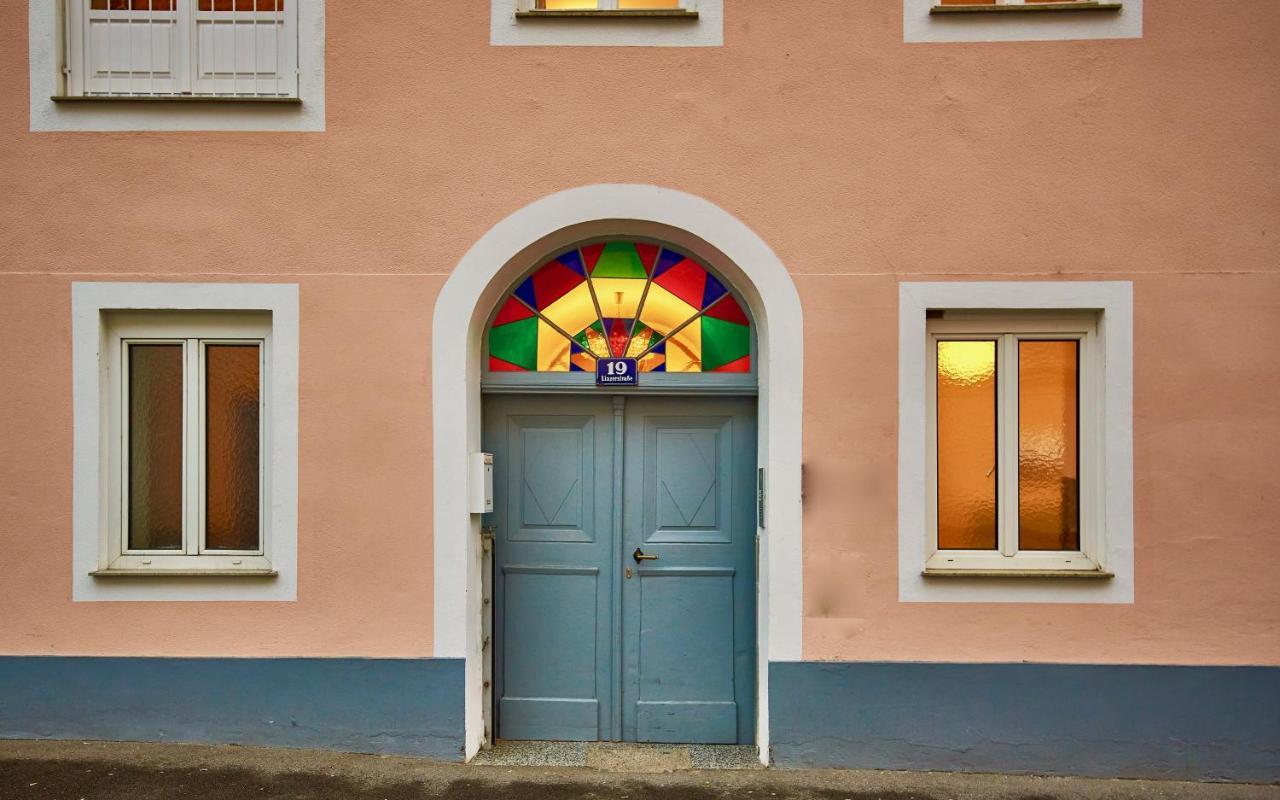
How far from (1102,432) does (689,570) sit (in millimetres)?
2457

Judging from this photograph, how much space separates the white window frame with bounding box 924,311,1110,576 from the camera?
5285mm

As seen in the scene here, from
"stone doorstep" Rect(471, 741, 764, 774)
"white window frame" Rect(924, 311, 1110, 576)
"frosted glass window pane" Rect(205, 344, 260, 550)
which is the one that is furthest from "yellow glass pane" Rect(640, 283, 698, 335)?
"stone doorstep" Rect(471, 741, 764, 774)

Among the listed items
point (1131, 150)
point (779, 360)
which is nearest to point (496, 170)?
point (779, 360)

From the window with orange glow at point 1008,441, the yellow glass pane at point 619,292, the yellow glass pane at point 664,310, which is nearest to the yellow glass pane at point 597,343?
the yellow glass pane at point 619,292

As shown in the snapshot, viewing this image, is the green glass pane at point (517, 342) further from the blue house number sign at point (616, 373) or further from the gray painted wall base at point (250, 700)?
the gray painted wall base at point (250, 700)

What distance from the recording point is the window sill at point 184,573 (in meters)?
5.26

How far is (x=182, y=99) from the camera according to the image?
17.2 ft

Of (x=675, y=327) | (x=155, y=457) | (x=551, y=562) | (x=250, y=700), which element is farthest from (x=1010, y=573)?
(x=155, y=457)

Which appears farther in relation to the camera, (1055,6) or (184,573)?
(184,573)

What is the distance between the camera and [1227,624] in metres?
5.15

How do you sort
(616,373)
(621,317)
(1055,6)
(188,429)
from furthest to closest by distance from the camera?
(621,317)
(616,373)
(188,429)
(1055,6)

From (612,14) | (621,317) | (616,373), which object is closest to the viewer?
(612,14)

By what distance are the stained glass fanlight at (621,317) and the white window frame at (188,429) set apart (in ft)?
4.52

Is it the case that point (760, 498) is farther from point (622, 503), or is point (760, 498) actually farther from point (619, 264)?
point (619, 264)
